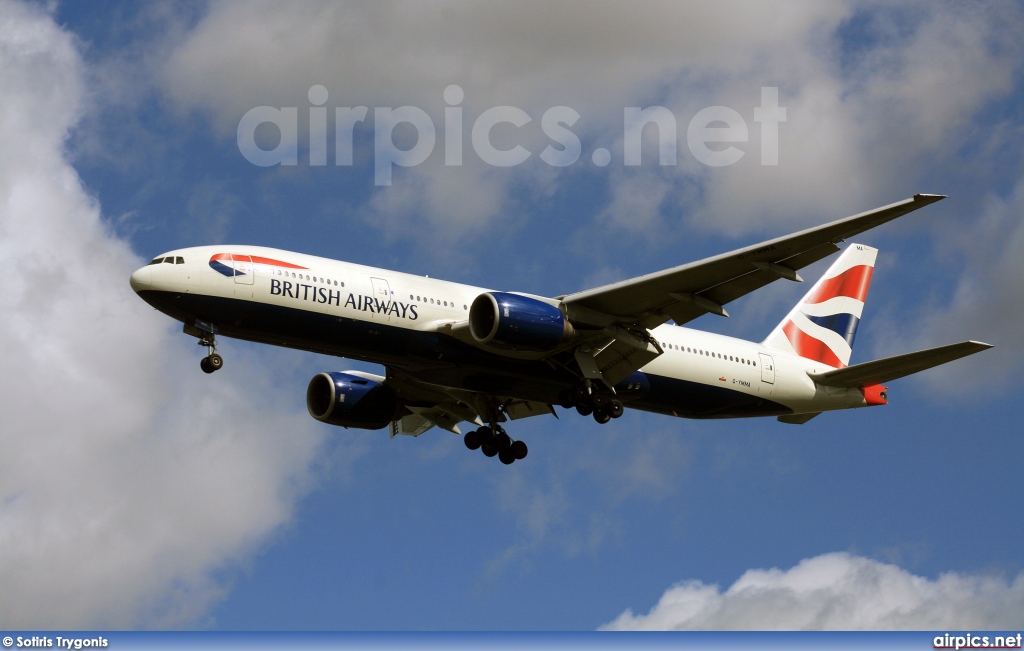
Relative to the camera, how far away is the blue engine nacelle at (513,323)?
38562 millimetres

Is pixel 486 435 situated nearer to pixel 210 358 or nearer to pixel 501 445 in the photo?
pixel 501 445

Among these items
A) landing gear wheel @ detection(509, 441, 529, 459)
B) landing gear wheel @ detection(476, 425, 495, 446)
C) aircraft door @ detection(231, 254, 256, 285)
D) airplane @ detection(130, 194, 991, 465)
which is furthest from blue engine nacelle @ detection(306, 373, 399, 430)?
aircraft door @ detection(231, 254, 256, 285)

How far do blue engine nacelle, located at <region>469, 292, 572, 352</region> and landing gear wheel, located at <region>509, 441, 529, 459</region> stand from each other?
8.28 m

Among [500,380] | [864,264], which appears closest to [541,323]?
[500,380]

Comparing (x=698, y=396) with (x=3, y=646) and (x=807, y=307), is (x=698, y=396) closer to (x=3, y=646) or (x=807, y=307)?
(x=807, y=307)

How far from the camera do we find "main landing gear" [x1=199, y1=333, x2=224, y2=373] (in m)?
38.0

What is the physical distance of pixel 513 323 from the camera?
127 ft

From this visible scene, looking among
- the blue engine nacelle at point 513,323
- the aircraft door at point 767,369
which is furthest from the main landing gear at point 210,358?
the aircraft door at point 767,369

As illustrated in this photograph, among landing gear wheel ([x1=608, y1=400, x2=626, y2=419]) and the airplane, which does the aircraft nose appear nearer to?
the airplane

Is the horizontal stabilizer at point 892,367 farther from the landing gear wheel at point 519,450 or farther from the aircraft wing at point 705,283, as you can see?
the landing gear wheel at point 519,450

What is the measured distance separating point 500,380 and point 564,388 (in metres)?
2.20

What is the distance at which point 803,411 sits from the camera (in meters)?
A: 47.1

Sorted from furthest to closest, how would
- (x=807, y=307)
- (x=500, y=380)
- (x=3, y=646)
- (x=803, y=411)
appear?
A: (x=807, y=307), (x=803, y=411), (x=500, y=380), (x=3, y=646)

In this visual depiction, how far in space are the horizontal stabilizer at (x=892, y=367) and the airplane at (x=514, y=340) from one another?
6 cm
